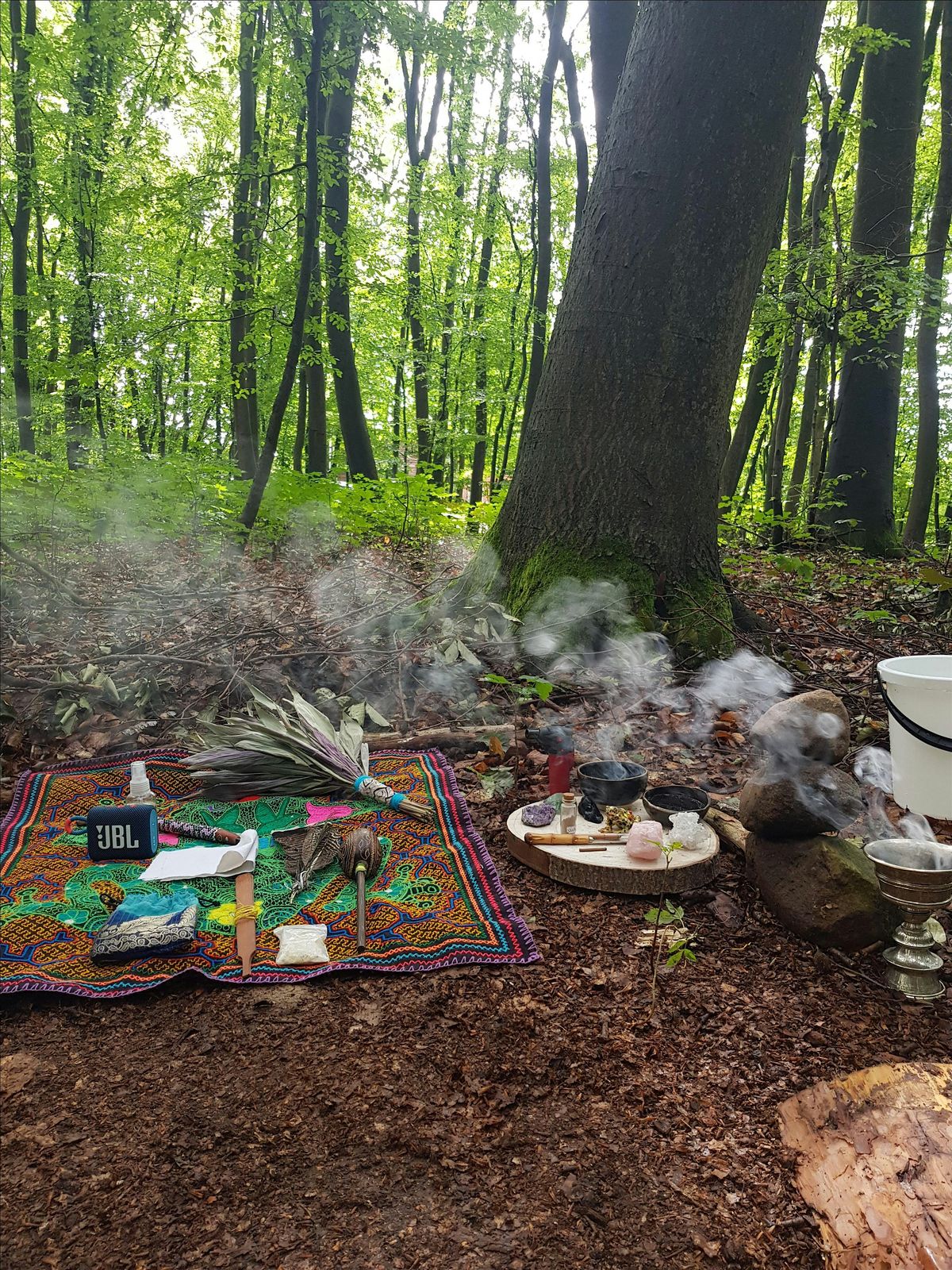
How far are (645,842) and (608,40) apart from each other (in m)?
7.06

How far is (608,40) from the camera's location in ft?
21.7

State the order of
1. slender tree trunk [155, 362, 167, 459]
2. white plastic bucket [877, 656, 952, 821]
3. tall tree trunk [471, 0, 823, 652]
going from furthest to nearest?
slender tree trunk [155, 362, 167, 459] → tall tree trunk [471, 0, 823, 652] → white plastic bucket [877, 656, 952, 821]

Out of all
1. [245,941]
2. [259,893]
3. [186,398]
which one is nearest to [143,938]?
[245,941]

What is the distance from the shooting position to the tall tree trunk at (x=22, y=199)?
9.45 meters

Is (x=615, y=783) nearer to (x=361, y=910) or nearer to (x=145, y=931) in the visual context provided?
(x=361, y=910)

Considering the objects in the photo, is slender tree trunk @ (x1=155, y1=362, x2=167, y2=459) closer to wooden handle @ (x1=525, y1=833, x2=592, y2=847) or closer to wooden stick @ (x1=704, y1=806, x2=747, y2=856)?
wooden handle @ (x1=525, y1=833, x2=592, y2=847)

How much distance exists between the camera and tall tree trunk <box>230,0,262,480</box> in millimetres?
6473

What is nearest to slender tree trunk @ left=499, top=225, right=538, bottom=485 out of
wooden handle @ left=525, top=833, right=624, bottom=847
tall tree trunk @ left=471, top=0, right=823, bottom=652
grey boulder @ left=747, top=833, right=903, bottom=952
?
tall tree trunk @ left=471, top=0, right=823, bottom=652

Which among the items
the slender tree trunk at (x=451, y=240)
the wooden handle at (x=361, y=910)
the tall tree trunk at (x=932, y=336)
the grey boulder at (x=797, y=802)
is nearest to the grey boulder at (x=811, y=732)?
the grey boulder at (x=797, y=802)

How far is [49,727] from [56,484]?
13.8 feet

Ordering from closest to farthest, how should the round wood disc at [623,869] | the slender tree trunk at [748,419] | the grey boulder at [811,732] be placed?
the grey boulder at [811,732], the round wood disc at [623,869], the slender tree trunk at [748,419]

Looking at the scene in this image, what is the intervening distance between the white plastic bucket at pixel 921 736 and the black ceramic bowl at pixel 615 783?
36.2 inches

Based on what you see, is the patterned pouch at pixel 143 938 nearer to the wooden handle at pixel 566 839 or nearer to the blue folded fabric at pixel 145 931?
the blue folded fabric at pixel 145 931

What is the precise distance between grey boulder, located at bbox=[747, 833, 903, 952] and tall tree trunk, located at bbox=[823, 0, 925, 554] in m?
7.40
